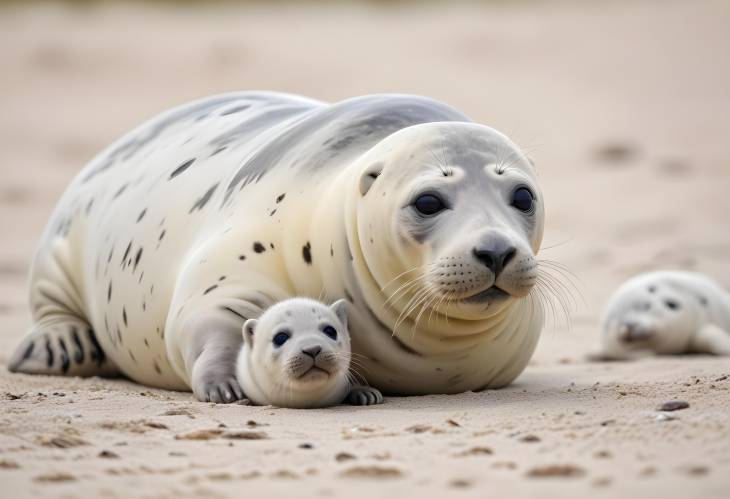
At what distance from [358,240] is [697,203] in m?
8.48

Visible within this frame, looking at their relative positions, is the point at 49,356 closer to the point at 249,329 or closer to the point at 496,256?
the point at 249,329

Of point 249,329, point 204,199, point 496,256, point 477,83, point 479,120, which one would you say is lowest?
point 249,329

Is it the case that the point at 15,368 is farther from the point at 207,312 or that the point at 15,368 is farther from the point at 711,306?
the point at 711,306

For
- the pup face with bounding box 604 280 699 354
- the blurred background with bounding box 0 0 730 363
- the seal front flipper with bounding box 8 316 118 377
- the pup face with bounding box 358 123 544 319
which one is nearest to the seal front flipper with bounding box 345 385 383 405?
the pup face with bounding box 358 123 544 319

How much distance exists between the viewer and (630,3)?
25531 millimetres

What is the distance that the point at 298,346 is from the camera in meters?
4.41

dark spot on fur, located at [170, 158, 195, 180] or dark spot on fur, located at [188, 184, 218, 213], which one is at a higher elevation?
dark spot on fur, located at [170, 158, 195, 180]

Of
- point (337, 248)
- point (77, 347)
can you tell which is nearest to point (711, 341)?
point (337, 248)

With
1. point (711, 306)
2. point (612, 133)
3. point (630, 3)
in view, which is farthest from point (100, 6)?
point (711, 306)

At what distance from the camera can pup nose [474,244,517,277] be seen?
168 inches

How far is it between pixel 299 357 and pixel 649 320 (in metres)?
3.60

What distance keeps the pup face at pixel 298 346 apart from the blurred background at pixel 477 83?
5.24m

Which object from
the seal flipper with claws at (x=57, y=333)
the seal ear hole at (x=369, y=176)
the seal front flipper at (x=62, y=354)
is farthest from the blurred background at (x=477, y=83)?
the seal ear hole at (x=369, y=176)

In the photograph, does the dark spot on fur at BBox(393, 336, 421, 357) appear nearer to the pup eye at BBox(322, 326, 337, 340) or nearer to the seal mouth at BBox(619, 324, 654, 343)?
the pup eye at BBox(322, 326, 337, 340)
